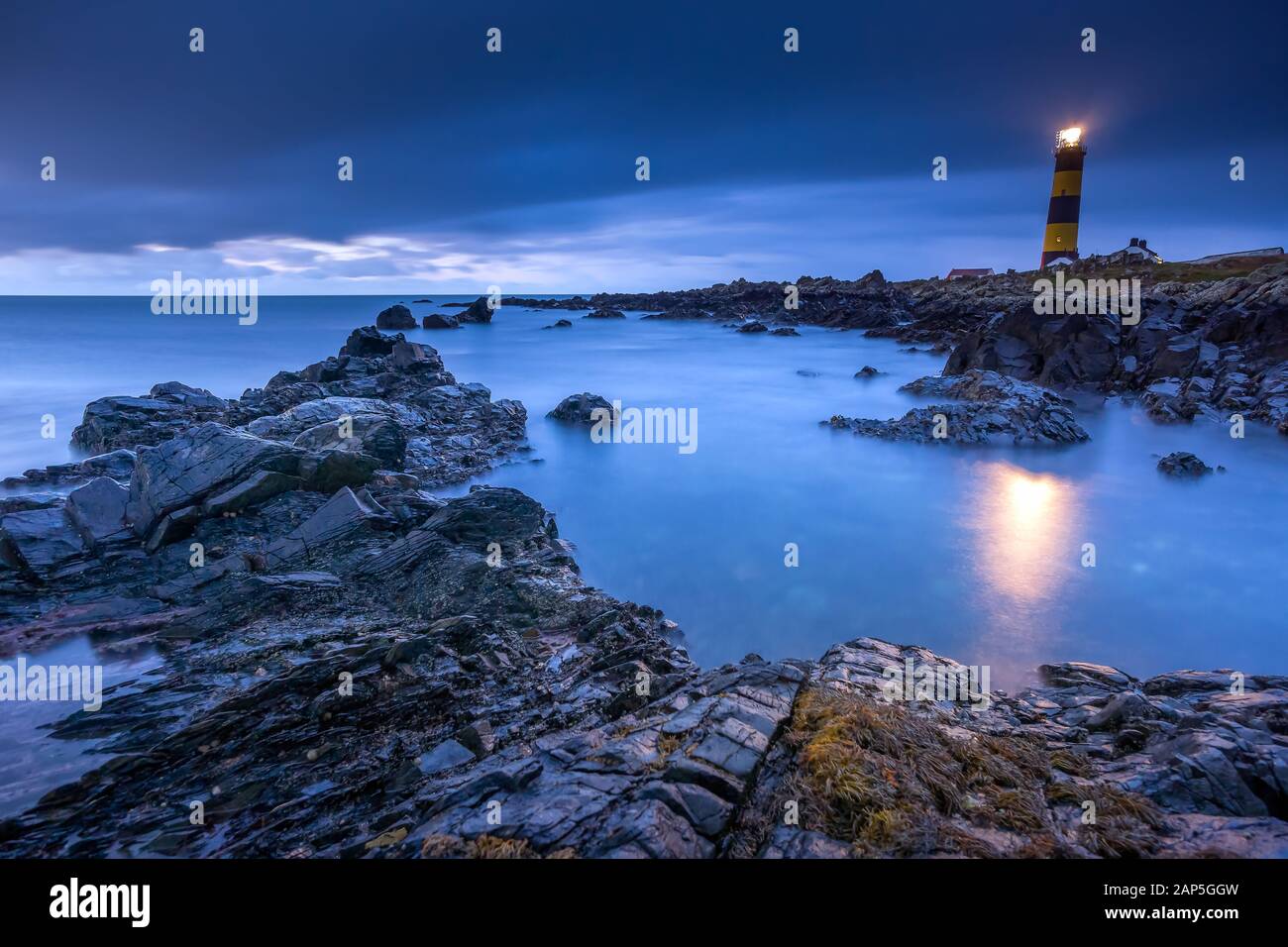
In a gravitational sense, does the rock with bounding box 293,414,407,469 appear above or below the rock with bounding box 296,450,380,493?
above

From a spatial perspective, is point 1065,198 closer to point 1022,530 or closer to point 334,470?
point 1022,530

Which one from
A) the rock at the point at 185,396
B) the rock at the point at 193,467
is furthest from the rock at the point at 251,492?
the rock at the point at 185,396

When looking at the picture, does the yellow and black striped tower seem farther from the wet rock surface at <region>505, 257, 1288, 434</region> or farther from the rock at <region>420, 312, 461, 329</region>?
the rock at <region>420, 312, 461, 329</region>

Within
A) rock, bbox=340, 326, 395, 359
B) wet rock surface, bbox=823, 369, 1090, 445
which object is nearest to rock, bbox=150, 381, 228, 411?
rock, bbox=340, 326, 395, 359

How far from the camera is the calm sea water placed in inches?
379

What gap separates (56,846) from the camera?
4.82m

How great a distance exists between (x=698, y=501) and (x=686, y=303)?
98225mm

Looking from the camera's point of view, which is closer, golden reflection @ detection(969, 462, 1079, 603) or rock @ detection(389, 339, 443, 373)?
golden reflection @ detection(969, 462, 1079, 603)

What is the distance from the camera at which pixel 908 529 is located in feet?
45.3

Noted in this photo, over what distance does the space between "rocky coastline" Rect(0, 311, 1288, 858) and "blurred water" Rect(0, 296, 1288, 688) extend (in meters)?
1.60
